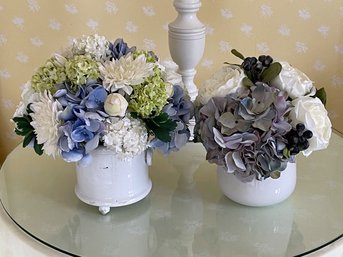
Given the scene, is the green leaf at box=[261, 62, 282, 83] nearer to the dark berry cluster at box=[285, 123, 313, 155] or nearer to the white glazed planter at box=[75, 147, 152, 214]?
the dark berry cluster at box=[285, 123, 313, 155]

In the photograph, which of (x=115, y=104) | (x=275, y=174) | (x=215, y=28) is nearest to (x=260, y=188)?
(x=275, y=174)

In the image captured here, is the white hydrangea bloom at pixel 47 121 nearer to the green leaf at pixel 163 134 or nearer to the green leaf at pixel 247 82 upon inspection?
the green leaf at pixel 163 134

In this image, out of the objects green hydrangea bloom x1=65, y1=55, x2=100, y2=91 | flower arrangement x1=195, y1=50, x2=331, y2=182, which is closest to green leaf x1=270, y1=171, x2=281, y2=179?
flower arrangement x1=195, y1=50, x2=331, y2=182

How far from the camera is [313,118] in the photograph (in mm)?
897

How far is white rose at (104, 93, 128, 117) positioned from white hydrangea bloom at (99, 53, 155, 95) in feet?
0.05

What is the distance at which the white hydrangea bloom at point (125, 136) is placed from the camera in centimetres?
91

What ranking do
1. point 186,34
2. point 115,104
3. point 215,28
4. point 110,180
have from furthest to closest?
1. point 215,28
2. point 186,34
3. point 110,180
4. point 115,104

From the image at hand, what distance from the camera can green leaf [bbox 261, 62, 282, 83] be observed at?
937mm

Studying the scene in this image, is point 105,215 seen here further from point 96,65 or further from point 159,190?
point 96,65

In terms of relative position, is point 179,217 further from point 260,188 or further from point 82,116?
point 82,116

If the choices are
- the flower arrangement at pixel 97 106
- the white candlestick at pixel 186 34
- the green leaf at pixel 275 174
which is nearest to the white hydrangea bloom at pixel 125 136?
the flower arrangement at pixel 97 106

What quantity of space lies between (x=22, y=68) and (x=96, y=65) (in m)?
0.83

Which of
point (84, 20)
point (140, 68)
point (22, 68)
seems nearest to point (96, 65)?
point (140, 68)

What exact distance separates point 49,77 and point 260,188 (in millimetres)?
401
